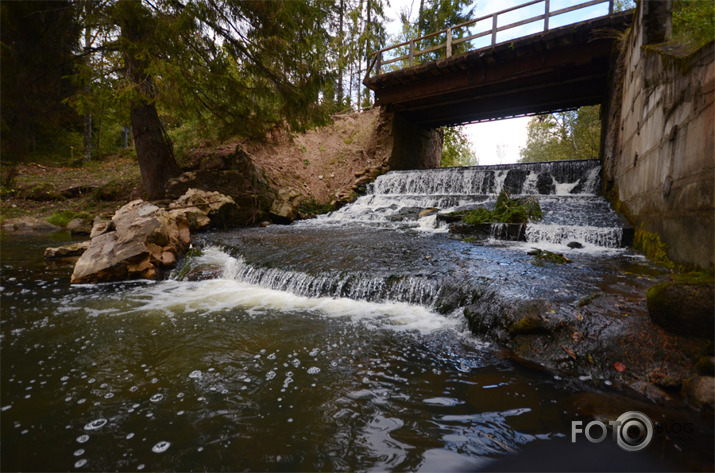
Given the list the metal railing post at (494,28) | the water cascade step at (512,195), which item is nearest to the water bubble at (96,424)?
the water cascade step at (512,195)

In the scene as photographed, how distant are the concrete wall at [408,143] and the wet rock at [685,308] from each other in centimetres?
1434

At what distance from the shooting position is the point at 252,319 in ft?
13.8

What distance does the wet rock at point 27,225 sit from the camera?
11.0 meters

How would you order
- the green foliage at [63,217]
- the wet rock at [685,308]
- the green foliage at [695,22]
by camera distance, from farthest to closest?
the green foliage at [63,217]
the green foliage at [695,22]
the wet rock at [685,308]

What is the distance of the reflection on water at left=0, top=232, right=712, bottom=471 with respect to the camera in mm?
1941

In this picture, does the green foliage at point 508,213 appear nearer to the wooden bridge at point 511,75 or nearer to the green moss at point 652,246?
the green moss at point 652,246

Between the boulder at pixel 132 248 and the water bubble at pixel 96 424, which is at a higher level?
the boulder at pixel 132 248

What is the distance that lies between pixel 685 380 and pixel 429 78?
14139 millimetres

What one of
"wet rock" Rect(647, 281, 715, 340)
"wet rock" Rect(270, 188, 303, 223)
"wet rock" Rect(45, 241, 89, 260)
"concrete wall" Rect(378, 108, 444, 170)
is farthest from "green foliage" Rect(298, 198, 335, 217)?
"wet rock" Rect(647, 281, 715, 340)

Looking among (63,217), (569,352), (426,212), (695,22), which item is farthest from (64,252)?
(695,22)

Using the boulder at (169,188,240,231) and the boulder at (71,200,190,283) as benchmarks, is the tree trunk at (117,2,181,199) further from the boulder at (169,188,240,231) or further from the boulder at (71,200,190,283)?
the boulder at (71,200,190,283)

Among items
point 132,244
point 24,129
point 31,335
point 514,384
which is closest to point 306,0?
point 132,244

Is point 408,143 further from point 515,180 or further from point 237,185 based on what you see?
point 237,185

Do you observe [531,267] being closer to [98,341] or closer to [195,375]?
[195,375]
